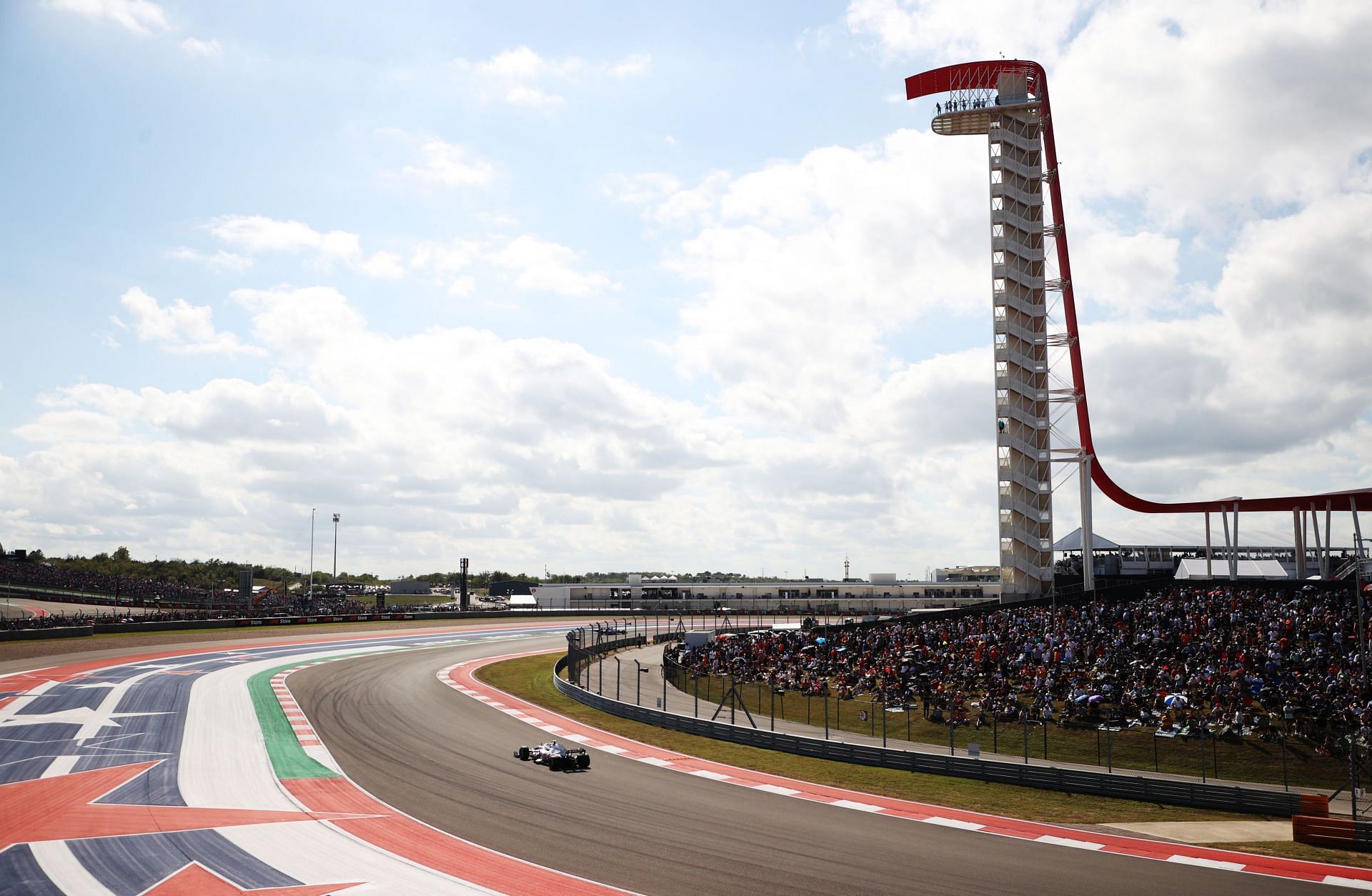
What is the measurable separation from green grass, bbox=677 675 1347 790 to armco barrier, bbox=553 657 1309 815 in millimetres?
665

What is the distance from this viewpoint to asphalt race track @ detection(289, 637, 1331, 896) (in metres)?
17.2

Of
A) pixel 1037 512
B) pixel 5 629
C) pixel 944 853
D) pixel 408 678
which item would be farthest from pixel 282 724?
pixel 1037 512

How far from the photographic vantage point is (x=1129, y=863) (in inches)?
730

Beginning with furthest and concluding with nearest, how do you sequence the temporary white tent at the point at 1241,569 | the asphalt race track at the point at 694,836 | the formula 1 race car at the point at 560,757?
the temporary white tent at the point at 1241,569 < the formula 1 race car at the point at 560,757 < the asphalt race track at the point at 694,836

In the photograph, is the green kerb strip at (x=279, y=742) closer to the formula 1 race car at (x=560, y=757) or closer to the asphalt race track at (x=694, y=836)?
the asphalt race track at (x=694, y=836)

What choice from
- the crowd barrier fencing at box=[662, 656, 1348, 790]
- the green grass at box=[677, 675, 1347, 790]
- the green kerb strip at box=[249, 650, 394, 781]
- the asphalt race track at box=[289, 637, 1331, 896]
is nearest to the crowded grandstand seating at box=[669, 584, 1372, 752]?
the crowd barrier fencing at box=[662, 656, 1348, 790]

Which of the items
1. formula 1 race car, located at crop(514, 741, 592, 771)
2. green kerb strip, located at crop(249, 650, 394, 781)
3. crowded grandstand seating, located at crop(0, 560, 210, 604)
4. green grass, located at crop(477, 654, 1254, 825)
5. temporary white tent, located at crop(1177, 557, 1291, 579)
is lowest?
green grass, located at crop(477, 654, 1254, 825)

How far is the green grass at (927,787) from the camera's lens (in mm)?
22766

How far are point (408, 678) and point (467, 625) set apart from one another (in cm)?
3841

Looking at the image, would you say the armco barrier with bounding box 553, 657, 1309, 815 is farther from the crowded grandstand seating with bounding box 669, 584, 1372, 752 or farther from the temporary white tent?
the temporary white tent

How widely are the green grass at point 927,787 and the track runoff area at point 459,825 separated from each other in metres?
0.93

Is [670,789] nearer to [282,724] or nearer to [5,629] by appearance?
[282,724]

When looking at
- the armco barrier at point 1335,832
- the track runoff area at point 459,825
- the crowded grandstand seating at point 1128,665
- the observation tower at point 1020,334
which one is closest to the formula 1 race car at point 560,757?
the track runoff area at point 459,825

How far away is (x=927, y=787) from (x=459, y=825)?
41.5ft
